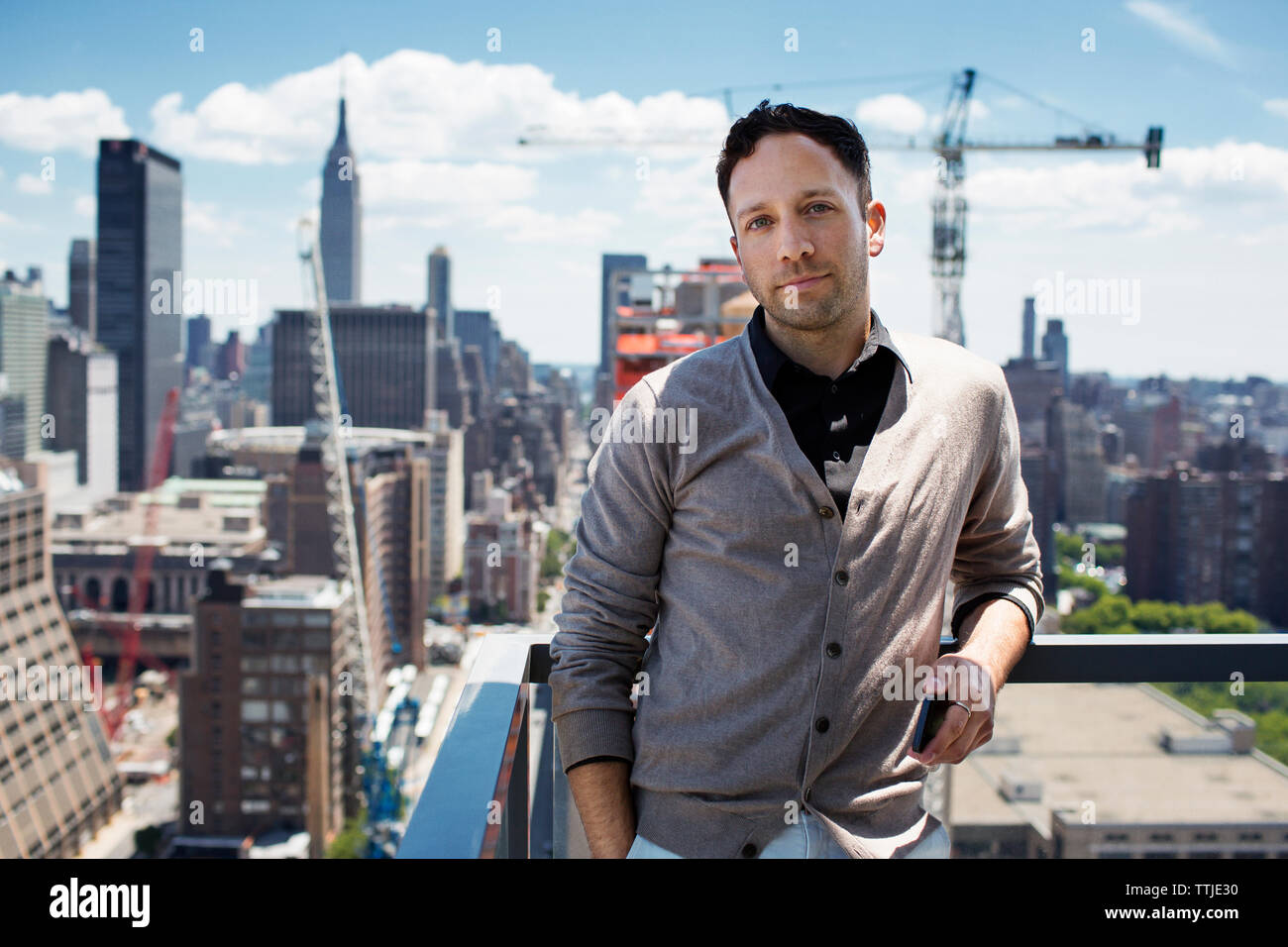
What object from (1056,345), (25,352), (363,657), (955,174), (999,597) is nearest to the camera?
(999,597)

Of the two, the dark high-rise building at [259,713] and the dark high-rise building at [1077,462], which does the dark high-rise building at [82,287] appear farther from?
the dark high-rise building at [1077,462]

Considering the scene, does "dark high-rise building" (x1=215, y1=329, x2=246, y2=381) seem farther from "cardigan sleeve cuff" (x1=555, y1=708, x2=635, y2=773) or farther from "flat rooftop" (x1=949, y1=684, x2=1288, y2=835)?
"cardigan sleeve cuff" (x1=555, y1=708, x2=635, y2=773)

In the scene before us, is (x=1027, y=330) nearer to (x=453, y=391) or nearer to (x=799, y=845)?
(x=453, y=391)

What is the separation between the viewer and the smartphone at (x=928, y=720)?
1102mm

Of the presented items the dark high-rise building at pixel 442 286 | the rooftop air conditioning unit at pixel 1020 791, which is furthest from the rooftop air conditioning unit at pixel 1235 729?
the dark high-rise building at pixel 442 286

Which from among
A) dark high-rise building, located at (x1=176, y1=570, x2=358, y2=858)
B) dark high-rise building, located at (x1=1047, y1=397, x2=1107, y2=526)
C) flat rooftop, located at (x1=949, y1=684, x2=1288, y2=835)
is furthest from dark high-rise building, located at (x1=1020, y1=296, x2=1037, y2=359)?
flat rooftop, located at (x1=949, y1=684, x2=1288, y2=835)

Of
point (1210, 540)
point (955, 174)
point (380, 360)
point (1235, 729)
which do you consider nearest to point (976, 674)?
point (1235, 729)

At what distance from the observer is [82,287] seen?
59.6 meters

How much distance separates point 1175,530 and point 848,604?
1202 inches

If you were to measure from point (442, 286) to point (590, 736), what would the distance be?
57.9m

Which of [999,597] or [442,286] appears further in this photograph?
[442,286]

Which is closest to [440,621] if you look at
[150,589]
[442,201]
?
[150,589]
